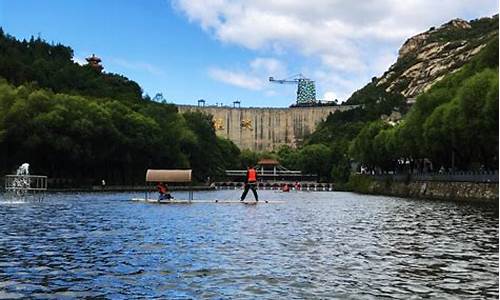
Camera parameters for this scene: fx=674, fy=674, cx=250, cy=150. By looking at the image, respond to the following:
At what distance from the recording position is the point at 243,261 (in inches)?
771

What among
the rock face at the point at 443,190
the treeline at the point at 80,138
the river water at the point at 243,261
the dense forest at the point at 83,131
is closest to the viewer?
the river water at the point at 243,261

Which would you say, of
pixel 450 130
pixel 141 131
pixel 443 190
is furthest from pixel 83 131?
pixel 450 130

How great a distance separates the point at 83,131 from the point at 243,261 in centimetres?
8774

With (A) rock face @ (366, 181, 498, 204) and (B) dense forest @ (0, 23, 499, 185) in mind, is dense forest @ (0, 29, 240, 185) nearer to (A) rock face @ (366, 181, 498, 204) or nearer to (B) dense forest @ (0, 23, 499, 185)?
(B) dense forest @ (0, 23, 499, 185)

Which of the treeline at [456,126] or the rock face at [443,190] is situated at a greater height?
the treeline at [456,126]

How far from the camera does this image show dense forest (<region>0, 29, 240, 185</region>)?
99.0m

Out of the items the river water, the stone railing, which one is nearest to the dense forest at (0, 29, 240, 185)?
the stone railing

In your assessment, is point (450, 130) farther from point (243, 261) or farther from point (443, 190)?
point (243, 261)

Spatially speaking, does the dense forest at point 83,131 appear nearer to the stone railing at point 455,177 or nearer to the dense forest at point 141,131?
the dense forest at point 141,131

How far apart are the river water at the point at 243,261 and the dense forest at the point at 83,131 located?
69784 mm

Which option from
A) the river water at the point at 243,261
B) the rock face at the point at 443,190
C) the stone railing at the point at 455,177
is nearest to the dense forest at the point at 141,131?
the stone railing at the point at 455,177

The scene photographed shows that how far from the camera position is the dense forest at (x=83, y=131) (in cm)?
9900

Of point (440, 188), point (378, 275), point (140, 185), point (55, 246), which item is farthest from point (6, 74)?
point (378, 275)

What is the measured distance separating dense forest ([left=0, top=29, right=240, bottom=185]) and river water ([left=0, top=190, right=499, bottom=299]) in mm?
69784
